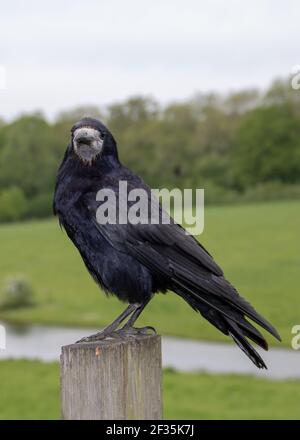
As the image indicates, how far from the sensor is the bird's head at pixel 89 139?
482 cm

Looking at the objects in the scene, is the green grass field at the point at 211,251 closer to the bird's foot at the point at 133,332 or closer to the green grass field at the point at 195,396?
the green grass field at the point at 195,396

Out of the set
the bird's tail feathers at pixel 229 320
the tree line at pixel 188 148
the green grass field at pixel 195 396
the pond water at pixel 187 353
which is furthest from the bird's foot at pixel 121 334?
the tree line at pixel 188 148

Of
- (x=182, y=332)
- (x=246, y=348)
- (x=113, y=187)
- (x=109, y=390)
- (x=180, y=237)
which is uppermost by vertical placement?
(x=182, y=332)

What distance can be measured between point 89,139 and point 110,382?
1.49 m

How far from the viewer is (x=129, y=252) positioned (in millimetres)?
5141

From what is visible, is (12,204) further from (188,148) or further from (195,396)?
(195,396)

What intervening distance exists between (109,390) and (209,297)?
94cm

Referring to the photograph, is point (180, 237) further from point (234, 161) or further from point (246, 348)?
point (234, 161)

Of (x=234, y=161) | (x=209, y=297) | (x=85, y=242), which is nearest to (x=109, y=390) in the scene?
(x=209, y=297)

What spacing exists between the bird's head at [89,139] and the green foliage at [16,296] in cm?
2820

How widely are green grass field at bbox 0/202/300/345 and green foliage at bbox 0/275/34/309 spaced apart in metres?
0.40

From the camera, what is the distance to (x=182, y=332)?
27.7m

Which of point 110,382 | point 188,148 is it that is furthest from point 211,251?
point 110,382

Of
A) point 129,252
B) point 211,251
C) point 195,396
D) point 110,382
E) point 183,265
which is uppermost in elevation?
point 211,251
